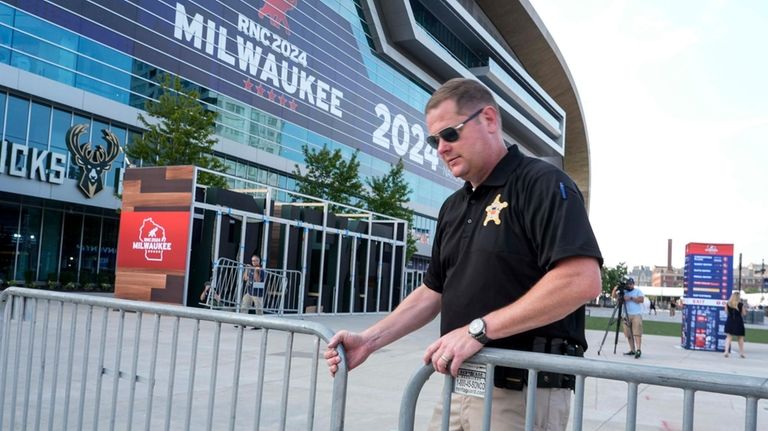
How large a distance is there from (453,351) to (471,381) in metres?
0.16

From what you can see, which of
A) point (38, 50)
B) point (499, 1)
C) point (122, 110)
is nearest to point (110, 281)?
point (122, 110)

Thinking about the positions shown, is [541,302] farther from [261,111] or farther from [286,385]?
[261,111]

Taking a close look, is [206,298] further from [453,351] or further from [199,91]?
[199,91]

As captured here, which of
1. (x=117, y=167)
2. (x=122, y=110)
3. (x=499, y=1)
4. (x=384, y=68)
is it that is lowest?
(x=117, y=167)

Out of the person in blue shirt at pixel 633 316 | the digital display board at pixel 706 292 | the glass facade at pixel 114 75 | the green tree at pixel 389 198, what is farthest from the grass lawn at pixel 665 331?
the glass facade at pixel 114 75

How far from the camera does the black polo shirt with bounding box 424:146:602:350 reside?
197 centimetres

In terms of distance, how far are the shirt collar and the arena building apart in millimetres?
23888

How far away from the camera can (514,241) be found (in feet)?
6.93

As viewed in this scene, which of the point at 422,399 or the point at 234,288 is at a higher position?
the point at 234,288

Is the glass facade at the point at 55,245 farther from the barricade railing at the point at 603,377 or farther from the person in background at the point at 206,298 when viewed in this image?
the barricade railing at the point at 603,377

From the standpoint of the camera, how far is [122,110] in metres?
26.1

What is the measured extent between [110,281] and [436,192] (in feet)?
107

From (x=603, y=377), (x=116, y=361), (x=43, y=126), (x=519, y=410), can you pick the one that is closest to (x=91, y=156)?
(x=43, y=126)

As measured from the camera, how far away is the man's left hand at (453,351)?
1.99m
